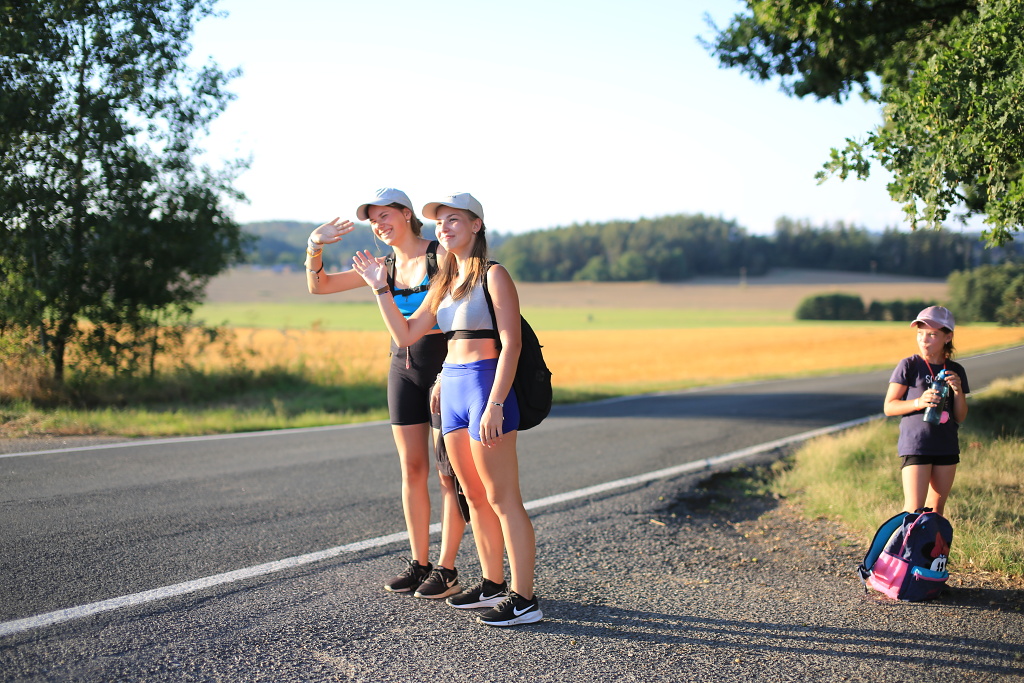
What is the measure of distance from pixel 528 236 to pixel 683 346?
83807 mm

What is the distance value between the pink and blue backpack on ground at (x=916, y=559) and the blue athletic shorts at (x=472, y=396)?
2238 millimetres

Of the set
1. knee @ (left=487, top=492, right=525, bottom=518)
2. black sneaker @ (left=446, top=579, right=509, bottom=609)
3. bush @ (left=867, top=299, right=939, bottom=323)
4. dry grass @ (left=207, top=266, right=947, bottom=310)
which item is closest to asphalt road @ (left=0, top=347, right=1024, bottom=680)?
black sneaker @ (left=446, top=579, right=509, bottom=609)

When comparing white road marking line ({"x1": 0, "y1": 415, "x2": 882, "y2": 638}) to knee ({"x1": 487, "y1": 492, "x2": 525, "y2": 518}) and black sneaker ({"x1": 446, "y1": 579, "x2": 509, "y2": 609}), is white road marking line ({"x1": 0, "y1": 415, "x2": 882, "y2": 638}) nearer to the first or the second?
black sneaker ({"x1": 446, "y1": 579, "x2": 509, "y2": 609})

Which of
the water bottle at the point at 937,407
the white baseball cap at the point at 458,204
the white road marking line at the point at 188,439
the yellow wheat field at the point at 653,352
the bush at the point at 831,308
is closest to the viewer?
the white baseball cap at the point at 458,204

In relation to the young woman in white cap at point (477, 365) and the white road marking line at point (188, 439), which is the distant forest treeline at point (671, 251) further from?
the young woman in white cap at point (477, 365)

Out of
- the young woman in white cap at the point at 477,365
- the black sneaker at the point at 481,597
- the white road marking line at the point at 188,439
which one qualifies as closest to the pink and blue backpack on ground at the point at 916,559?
the young woman in white cap at the point at 477,365

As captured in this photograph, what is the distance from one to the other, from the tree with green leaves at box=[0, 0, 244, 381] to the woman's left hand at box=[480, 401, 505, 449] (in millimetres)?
9596

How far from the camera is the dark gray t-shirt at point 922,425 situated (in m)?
4.48

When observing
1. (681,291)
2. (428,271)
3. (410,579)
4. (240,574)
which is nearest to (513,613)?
(410,579)

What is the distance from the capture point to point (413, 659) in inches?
138

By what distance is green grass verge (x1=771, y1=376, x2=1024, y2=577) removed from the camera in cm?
497

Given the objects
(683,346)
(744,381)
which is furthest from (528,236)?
(744,381)

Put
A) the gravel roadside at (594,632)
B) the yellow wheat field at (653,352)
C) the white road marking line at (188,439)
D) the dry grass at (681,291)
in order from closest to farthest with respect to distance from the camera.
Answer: the gravel roadside at (594,632) < the white road marking line at (188,439) < the yellow wheat field at (653,352) < the dry grass at (681,291)

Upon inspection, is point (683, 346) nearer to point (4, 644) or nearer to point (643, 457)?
point (643, 457)
